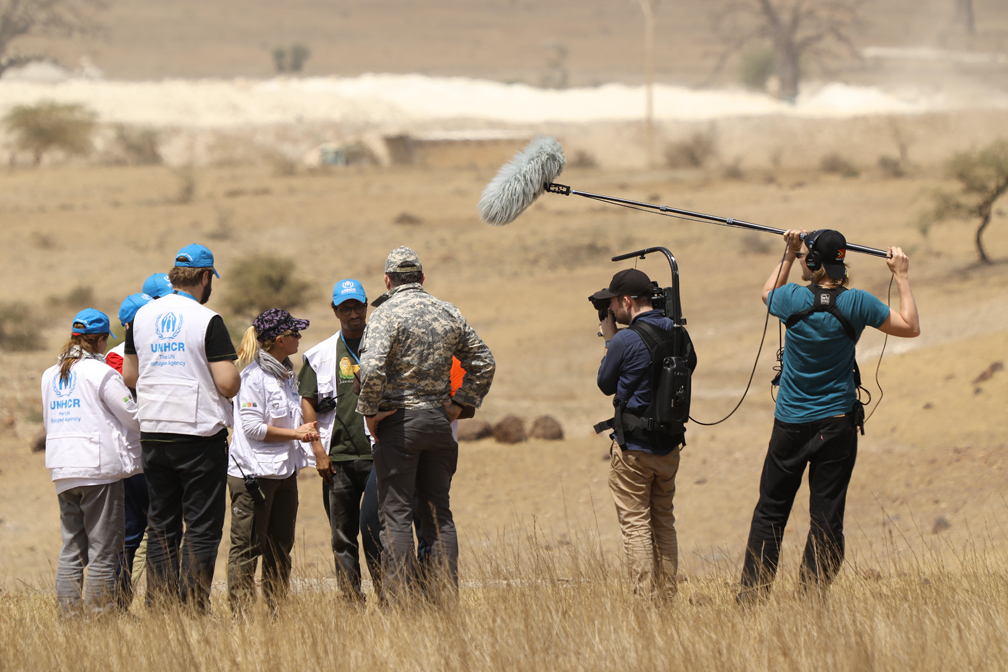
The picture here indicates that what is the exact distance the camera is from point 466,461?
10.4m

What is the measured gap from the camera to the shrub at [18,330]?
51.4ft

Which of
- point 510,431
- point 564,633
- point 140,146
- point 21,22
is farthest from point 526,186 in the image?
point 21,22

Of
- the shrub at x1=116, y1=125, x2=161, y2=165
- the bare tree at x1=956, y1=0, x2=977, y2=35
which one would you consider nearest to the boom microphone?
the shrub at x1=116, y1=125, x2=161, y2=165

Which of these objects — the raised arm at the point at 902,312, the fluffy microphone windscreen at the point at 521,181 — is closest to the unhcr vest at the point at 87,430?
the fluffy microphone windscreen at the point at 521,181

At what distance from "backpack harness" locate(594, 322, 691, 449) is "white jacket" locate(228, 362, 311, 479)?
1556 mm

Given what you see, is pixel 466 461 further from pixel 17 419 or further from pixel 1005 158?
pixel 1005 158

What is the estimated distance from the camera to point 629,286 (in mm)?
4355

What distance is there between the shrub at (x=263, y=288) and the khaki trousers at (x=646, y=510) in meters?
15.2

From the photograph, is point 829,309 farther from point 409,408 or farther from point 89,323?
point 89,323

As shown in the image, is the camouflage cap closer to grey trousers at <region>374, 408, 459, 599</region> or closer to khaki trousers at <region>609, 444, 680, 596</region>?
grey trousers at <region>374, 408, 459, 599</region>

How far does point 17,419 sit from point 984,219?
18135 millimetres

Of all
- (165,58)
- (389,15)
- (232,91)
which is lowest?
(232,91)

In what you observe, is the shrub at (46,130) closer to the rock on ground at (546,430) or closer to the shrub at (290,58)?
the rock on ground at (546,430)

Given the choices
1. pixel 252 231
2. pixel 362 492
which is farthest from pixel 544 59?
pixel 362 492
